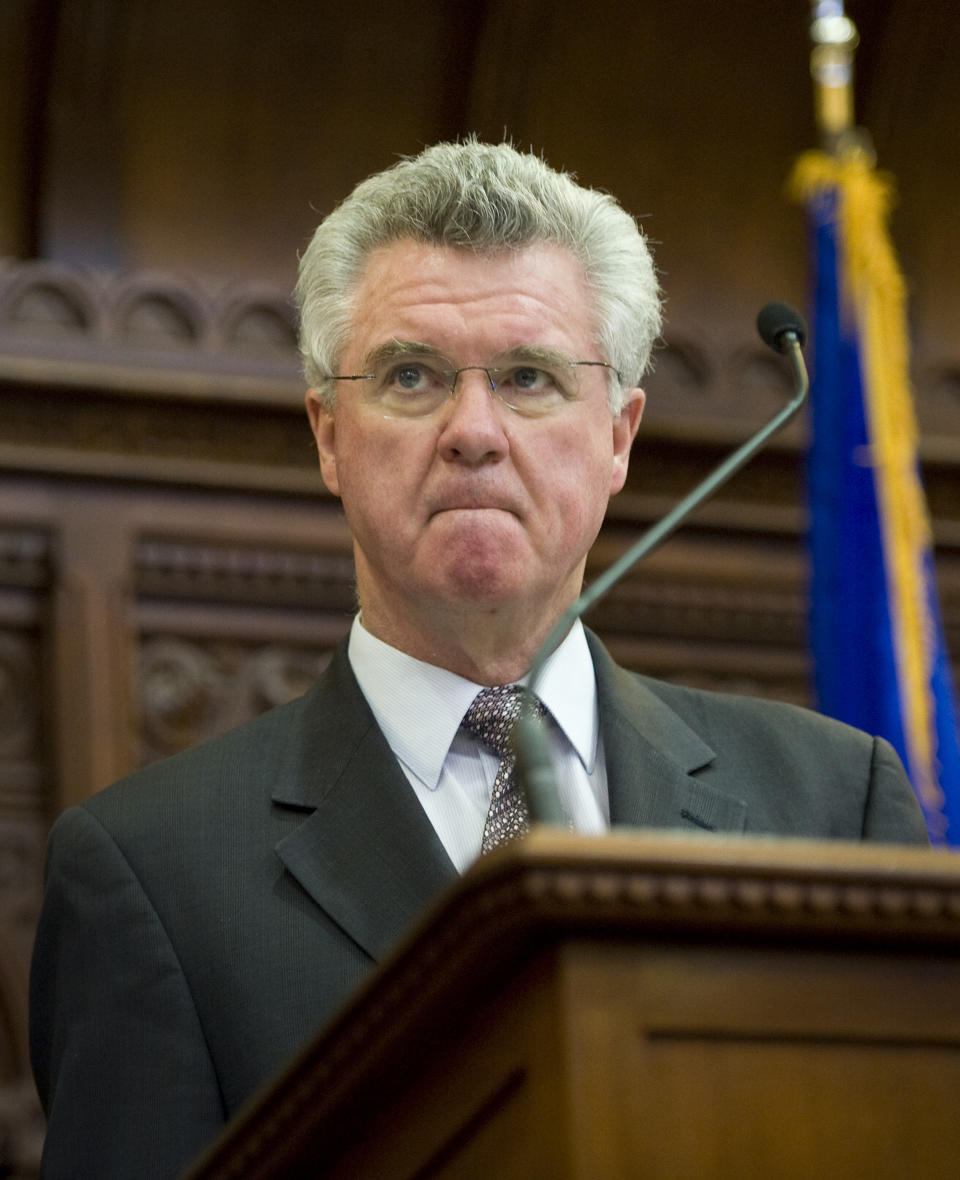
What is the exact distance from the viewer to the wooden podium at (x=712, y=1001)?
106 centimetres

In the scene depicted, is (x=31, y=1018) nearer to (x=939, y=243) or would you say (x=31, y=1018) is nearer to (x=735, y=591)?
(x=735, y=591)

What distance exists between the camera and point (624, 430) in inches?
90.8

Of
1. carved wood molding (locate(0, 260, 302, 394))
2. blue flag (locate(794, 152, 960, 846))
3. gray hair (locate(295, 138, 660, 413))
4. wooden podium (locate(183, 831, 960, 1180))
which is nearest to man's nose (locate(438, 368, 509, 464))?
gray hair (locate(295, 138, 660, 413))

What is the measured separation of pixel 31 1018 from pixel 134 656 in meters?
1.96

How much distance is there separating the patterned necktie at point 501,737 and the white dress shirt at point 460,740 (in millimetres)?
12

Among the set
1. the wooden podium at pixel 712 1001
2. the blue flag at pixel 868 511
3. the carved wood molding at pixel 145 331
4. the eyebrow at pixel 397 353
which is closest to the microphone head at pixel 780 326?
the eyebrow at pixel 397 353

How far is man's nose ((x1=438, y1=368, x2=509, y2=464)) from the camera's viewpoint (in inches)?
80.0

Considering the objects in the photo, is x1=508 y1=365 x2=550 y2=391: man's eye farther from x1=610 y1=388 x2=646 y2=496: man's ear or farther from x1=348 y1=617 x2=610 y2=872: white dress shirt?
x1=348 y1=617 x2=610 y2=872: white dress shirt

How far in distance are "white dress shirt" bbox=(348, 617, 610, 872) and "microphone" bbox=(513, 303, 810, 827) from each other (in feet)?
1.16

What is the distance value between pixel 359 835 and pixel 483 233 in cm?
69

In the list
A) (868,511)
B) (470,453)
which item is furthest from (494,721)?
(868,511)

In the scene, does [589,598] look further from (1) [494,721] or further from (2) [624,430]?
(2) [624,430]

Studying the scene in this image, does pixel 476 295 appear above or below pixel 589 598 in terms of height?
above

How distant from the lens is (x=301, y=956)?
1844mm
